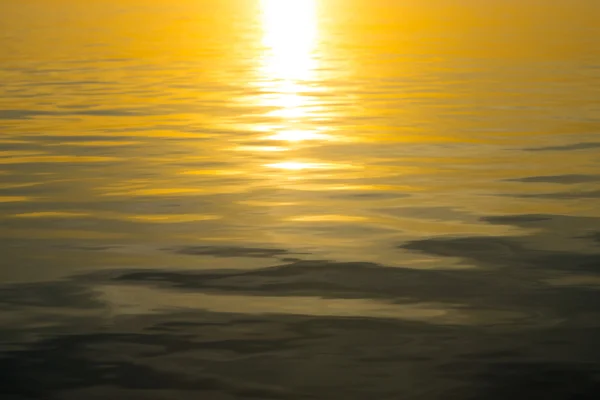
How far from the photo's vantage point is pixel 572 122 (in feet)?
70.0

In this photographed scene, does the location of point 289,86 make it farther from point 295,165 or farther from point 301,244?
point 301,244

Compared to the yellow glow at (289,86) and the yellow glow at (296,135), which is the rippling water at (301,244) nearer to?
the yellow glow at (296,135)

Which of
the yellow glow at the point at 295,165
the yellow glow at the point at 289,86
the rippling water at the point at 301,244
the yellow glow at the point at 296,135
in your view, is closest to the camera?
the rippling water at the point at 301,244

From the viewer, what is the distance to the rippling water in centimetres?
761

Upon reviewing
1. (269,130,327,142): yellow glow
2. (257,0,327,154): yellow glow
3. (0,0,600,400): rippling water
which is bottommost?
(0,0,600,400): rippling water

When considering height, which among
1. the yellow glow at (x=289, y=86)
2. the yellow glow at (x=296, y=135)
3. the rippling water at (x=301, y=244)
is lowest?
the rippling water at (x=301, y=244)

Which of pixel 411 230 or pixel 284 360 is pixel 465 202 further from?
pixel 284 360

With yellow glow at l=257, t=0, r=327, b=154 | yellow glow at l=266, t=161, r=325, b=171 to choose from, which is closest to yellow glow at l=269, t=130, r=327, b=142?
yellow glow at l=257, t=0, r=327, b=154

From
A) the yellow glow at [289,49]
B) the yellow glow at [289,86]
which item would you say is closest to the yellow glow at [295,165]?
the yellow glow at [289,86]

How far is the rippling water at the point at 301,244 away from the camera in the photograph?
25.0 feet

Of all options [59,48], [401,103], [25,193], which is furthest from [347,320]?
[59,48]

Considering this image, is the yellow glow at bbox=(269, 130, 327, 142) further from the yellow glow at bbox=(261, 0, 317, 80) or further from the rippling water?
the yellow glow at bbox=(261, 0, 317, 80)

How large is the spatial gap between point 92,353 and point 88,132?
515 inches

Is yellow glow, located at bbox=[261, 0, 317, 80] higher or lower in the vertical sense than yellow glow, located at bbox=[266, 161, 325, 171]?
higher
